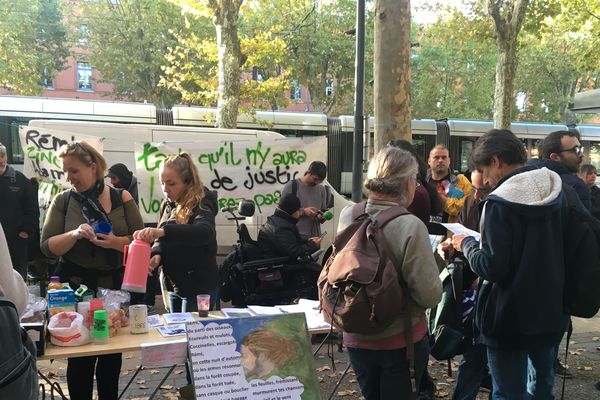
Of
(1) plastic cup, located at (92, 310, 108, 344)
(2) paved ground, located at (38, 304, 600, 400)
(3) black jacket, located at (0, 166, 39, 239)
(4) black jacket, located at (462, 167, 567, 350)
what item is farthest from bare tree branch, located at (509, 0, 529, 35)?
(1) plastic cup, located at (92, 310, 108, 344)

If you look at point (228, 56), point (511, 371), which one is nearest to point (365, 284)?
point (511, 371)

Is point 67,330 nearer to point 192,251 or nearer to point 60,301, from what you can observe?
point 60,301

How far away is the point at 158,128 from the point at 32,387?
6.43 metres

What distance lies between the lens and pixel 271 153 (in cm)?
676

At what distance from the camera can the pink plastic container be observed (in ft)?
9.07

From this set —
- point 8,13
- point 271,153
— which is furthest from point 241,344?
point 8,13

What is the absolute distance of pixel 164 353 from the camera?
101 inches

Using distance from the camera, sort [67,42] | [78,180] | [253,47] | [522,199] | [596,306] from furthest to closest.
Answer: [67,42] < [253,47] < [78,180] < [596,306] < [522,199]

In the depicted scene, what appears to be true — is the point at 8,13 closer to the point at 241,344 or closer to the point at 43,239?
the point at 43,239

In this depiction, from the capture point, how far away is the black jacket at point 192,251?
312 centimetres

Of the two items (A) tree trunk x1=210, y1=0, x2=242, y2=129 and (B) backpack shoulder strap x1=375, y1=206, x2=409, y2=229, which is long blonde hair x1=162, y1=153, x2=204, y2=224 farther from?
(A) tree trunk x1=210, y1=0, x2=242, y2=129

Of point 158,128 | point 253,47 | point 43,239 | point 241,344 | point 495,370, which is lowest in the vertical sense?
point 495,370

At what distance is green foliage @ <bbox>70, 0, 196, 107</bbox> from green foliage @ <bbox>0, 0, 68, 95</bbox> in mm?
1354

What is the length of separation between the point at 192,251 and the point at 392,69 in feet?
9.75
